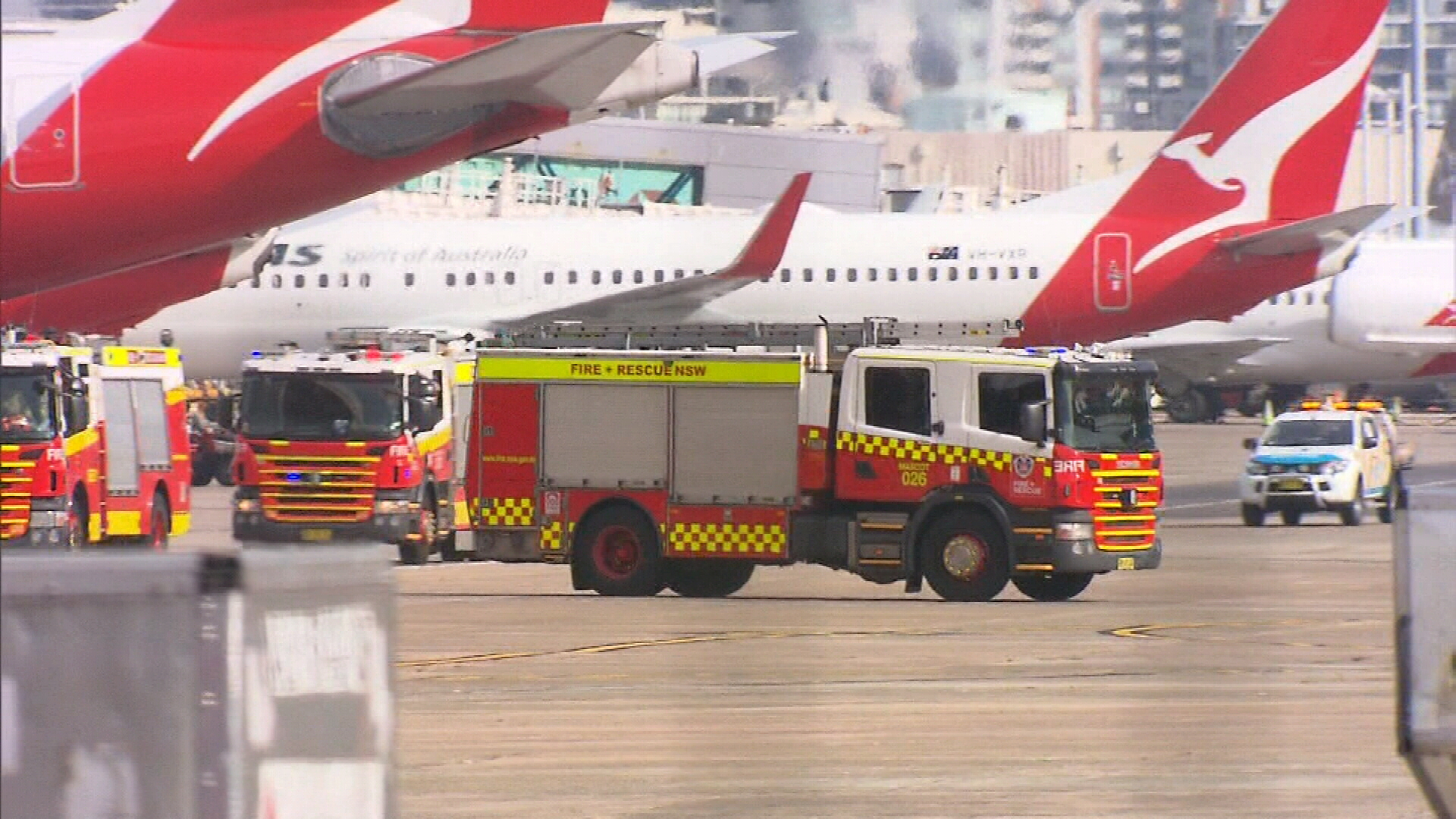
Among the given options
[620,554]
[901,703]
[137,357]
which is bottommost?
[901,703]

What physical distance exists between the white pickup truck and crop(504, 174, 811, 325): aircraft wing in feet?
23.2

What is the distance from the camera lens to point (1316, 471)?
33625 millimetres

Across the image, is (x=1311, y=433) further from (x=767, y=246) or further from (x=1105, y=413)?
(x=1105, y=413)

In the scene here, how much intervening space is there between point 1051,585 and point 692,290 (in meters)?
16.7

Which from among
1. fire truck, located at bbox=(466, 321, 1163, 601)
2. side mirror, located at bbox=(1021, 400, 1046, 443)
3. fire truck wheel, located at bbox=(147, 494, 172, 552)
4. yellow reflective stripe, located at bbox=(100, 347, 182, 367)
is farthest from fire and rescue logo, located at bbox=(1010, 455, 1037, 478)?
yellow reflective stripe, located at bbox=(100, 347, 182, 367)

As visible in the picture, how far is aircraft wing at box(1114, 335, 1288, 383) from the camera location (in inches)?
1829

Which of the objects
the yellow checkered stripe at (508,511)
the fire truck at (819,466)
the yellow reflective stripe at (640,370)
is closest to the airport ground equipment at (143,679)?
the fire truck at (819,466)

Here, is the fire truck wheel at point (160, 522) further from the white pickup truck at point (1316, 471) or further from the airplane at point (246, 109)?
the white pickup truck at point (1316, 471)

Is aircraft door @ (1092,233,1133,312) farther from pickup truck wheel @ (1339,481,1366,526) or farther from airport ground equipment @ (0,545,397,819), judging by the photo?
airport ground equipment @ (0,545,397,819)

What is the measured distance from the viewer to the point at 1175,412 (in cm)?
5822

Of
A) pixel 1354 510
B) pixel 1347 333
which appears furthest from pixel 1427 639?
pixel 1347 333

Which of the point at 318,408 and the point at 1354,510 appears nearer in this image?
the point at 318,408

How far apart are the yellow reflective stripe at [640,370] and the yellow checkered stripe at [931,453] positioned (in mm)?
891

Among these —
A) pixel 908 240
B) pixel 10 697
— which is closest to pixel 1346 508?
pixel 908 240
